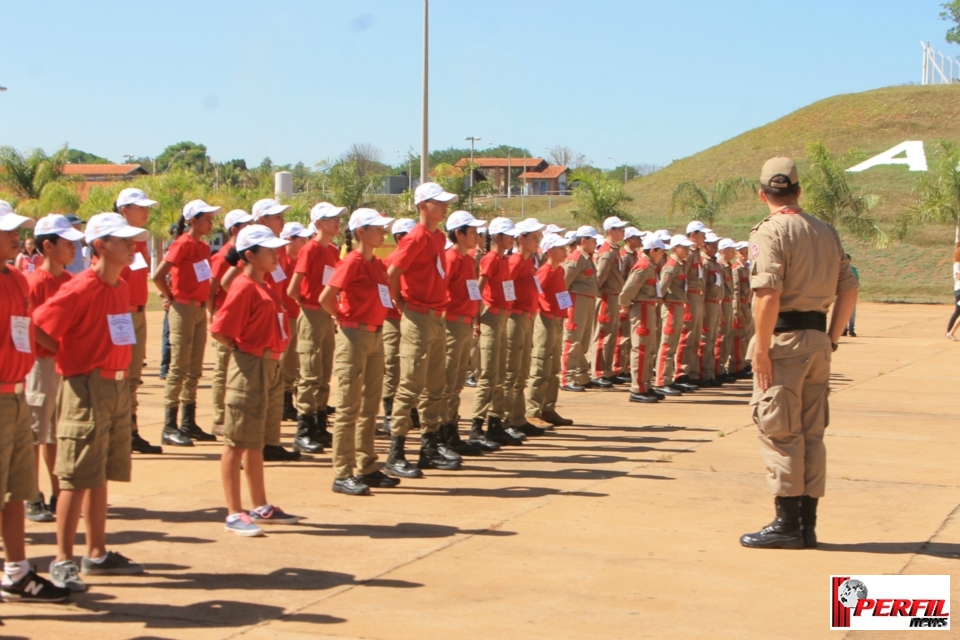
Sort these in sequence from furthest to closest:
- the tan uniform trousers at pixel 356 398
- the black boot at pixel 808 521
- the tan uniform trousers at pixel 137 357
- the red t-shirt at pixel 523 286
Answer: the red t-shirt at pixel 523 286, the tan uniform trousers at pixel 137 357, the tan uniform trousers at pixel 356 398, the black boot at pixel 808 521

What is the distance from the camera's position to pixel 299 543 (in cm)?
700

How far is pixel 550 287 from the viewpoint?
11945 millimetres

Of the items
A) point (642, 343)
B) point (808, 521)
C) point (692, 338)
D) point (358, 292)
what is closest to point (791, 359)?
point (808, 521)

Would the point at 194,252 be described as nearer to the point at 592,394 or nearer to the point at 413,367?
the point at 413,367

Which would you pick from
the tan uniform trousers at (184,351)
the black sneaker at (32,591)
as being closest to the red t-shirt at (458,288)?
the tan uniform trousers at (184,351)

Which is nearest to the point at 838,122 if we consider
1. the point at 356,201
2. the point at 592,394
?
the point at 356,201

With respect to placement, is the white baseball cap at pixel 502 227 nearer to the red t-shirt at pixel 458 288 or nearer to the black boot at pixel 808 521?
the red t-shirt at pixel 458 288

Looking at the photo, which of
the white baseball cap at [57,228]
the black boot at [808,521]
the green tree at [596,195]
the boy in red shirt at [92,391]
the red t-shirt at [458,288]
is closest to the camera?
the boy in red shirt at [92,391]

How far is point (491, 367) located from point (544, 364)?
4.46 ft

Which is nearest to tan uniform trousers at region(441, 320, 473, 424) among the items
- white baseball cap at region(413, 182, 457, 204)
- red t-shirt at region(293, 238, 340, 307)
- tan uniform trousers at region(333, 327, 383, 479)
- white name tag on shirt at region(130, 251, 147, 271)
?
white baseball cap at region(413, 182, 457, 204)

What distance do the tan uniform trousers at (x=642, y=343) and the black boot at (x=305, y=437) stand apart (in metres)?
5.22

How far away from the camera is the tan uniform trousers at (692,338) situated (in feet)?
51.6

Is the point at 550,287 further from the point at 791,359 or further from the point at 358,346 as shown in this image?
the point at 791,359

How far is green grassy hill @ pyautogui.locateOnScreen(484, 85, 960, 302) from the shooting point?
51.1m
